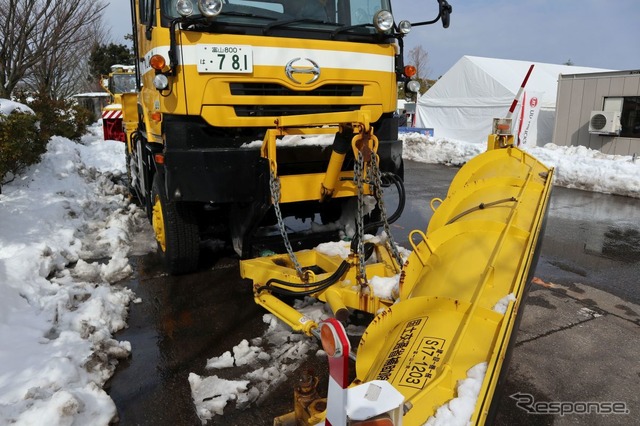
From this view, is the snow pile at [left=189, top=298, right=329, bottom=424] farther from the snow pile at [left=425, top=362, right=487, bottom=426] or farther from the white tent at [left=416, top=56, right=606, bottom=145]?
the white tent at [left=416, top=56, right=606, bottom=145]

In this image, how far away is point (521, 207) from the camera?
9.99 ft

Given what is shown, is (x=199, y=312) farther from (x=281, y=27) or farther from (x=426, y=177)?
(x=426, y=177)

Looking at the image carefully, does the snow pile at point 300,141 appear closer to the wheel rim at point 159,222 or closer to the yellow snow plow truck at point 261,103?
the yellow snow plow truck at point 261,103

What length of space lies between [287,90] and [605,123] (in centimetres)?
1196

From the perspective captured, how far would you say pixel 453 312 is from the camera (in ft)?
6.66

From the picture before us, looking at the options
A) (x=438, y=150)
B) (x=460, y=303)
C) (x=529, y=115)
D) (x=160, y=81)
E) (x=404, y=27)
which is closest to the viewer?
(x=460, y=303)

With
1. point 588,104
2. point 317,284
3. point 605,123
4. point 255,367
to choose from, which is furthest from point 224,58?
point 588,104

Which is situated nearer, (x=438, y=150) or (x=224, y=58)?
(x=224, y=58)

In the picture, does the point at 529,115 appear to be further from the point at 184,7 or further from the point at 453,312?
the point at 453,312

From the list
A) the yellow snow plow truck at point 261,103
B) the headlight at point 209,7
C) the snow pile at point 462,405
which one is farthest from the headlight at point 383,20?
the snow pile at point 462,405

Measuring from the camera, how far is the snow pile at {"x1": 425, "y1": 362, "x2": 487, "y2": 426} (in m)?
1.59

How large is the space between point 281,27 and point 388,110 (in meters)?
1.32

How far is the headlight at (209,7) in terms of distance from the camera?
342 centimetres

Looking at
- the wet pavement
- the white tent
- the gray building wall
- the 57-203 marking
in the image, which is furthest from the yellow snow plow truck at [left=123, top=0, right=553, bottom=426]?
the white tent
